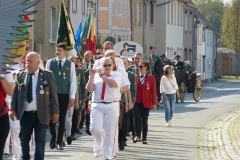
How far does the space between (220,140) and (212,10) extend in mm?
149349

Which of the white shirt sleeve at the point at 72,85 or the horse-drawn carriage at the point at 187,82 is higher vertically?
the white shirt sleeve at the point at 72,85

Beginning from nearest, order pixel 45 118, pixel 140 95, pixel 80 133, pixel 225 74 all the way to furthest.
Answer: pixel 45 118 → pixel 140 95 → pixel 80 133 → pixel 225 74

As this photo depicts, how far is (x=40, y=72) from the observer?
11383mm

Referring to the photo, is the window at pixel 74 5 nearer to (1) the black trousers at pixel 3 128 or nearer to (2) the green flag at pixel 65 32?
(2) the green flag at pixel 65 32

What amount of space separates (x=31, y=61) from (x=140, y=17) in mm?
47950

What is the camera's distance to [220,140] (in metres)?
18.0

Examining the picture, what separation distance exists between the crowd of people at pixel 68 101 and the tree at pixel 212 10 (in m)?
143

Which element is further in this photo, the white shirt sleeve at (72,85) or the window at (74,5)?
the window at (74,5)

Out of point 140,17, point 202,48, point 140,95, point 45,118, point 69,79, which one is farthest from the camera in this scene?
point 202,48

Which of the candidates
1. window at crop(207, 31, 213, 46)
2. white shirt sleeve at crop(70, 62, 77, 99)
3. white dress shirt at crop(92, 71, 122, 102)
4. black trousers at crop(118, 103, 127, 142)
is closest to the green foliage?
window at crop(207, 31, 213, 46)

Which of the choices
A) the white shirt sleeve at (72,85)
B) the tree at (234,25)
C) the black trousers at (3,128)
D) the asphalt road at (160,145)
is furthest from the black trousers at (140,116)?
the tree at (234,25)

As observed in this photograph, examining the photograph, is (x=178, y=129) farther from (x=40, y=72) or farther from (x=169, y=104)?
(x=40, y=72)

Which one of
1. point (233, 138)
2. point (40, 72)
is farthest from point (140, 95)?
point (40, 72)

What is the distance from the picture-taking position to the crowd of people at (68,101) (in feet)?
37.0
